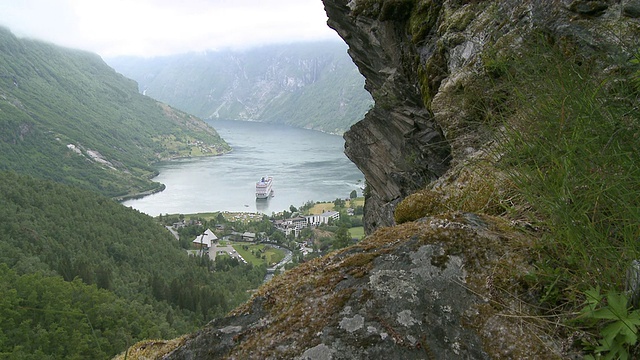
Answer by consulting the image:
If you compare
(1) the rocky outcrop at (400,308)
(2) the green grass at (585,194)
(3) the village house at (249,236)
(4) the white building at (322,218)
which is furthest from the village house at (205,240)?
(2) the green grass at (585,194)

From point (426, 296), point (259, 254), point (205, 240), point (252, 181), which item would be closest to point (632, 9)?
point (426, 296)

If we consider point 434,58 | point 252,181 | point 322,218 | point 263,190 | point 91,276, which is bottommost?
point 91,276

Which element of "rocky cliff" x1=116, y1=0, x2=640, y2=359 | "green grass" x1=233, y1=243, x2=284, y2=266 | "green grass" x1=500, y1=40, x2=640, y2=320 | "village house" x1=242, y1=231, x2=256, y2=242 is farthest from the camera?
"village house" x1=242, y1=231, x2=256, y2=242

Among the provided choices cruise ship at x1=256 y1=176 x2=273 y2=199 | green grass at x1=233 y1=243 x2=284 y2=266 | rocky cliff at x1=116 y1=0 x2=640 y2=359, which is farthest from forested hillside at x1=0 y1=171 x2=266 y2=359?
Result: rocky cliff at x1=116 y1=0 x2=640 y2=359

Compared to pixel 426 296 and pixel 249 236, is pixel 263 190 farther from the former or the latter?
pixel 426 296

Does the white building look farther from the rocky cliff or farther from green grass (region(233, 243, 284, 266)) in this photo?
the rocky cliff
